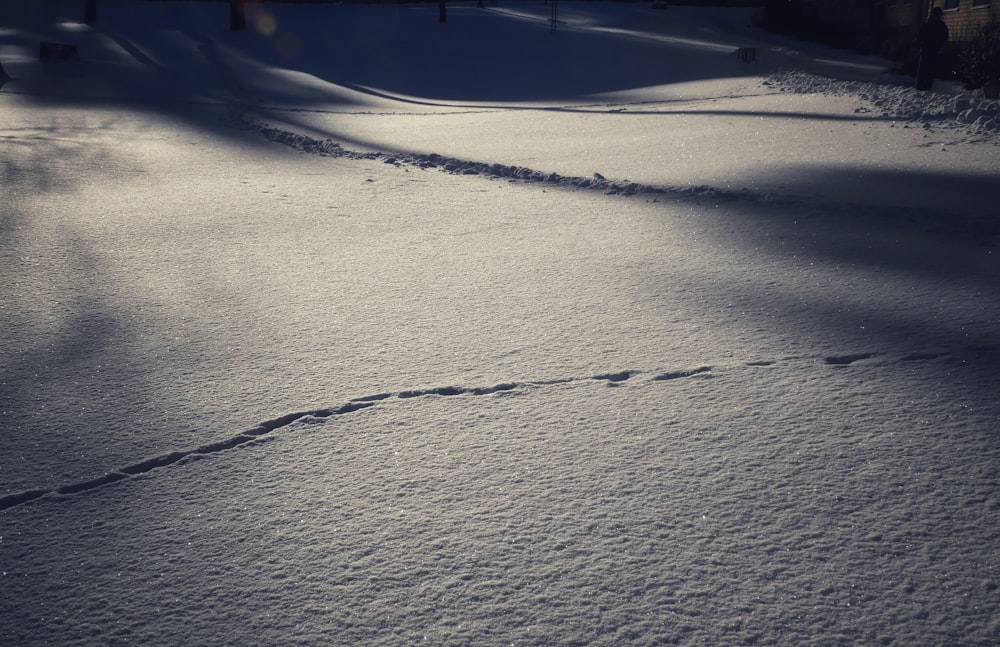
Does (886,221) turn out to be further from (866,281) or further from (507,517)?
(507,517)

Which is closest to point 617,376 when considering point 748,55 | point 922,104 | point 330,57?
point 922,104

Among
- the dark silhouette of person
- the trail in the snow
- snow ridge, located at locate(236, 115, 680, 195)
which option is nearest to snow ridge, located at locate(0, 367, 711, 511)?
the trail in the snow

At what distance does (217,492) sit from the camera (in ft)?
5.18

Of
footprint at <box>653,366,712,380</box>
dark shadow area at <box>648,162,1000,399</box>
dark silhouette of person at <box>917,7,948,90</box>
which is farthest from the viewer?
dark silhouette of person at <box>917,7,948,90</box>

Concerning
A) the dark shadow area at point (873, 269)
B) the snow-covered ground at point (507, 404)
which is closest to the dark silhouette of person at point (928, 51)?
the snow-covered ground at point (507, 404)

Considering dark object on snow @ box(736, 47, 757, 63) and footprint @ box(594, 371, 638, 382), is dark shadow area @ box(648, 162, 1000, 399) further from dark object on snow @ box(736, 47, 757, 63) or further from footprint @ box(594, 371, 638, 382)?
dark object on snow @ box(736, 47, 757, 63)

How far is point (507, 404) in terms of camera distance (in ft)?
6.32

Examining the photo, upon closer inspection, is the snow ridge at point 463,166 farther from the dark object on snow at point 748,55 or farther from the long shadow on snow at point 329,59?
the dark object on snow at point 748,55

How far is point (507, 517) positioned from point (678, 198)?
3.08 metres

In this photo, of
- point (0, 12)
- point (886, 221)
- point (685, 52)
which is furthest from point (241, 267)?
point (0, 12)

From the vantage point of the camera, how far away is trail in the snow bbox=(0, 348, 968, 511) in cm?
159

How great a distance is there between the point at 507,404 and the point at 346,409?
407 millimetres

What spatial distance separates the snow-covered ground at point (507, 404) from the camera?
1.28m

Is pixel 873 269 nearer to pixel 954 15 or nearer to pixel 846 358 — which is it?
pixel 846 358
